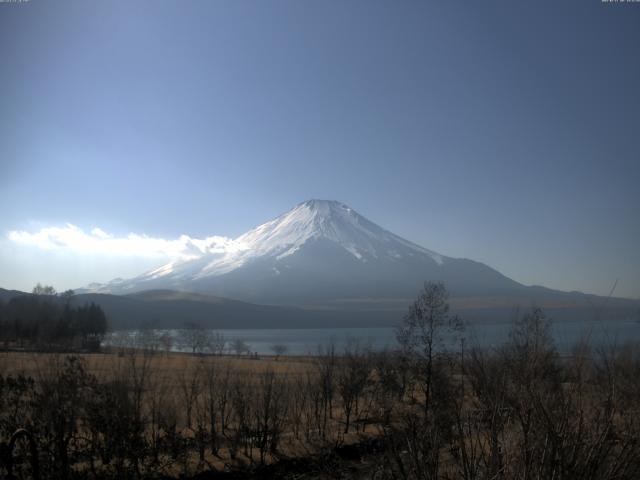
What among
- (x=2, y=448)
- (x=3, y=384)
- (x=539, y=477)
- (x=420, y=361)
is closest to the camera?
(x=539, y=477)

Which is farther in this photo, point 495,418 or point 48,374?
point 48,374

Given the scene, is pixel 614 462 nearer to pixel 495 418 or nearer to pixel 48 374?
pixel 495 418

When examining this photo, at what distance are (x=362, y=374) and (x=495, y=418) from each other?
23.4 metres

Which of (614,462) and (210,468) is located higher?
(614,462)

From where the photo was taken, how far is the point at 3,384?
10.5 metres

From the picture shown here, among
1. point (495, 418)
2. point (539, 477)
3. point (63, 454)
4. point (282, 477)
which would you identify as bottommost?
point (282, 477)

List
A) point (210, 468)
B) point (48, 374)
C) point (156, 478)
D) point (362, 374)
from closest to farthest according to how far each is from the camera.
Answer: point (48, 374) < point (156, 478) < point (210, 468) < point (362, 374)

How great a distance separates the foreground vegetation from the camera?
141 inches

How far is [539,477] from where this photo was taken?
330cm

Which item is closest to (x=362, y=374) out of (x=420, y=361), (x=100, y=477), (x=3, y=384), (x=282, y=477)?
(x=420, y=361)

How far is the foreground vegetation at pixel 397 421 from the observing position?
3.59 meters

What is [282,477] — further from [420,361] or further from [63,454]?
[420,361]

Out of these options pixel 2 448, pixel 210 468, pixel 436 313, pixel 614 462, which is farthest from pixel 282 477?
pixel 614 462

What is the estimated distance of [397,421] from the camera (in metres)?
Answer: 6.52
